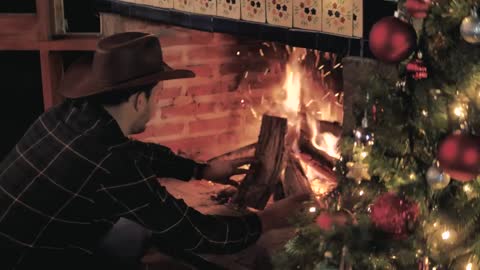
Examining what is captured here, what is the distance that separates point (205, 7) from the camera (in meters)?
2.86

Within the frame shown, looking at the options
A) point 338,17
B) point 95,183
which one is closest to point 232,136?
point 338,17

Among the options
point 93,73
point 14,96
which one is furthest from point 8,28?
point 93,73

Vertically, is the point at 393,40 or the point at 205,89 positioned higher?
the point at 393,40

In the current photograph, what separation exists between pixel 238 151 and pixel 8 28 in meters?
1.31

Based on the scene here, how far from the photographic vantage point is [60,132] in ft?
6.84

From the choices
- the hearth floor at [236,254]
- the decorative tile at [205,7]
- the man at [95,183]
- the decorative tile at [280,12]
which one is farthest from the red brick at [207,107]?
the man at [95,183]

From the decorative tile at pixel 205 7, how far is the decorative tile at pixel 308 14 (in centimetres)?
46

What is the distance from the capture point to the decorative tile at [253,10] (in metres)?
2.59

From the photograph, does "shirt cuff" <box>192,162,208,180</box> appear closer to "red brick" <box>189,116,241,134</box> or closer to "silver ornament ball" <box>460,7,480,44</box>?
"red brick" <box>189,116,241,134</box>

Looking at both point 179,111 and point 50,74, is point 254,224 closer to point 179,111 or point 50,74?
point 179,111

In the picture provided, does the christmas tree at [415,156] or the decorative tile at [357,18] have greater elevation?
the decorative tile at [357,18]

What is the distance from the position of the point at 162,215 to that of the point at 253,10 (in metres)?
0.92

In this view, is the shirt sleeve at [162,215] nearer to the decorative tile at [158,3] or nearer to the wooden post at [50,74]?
the decorative tile at [158,3]

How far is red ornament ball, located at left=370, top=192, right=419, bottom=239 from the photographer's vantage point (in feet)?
5.50
